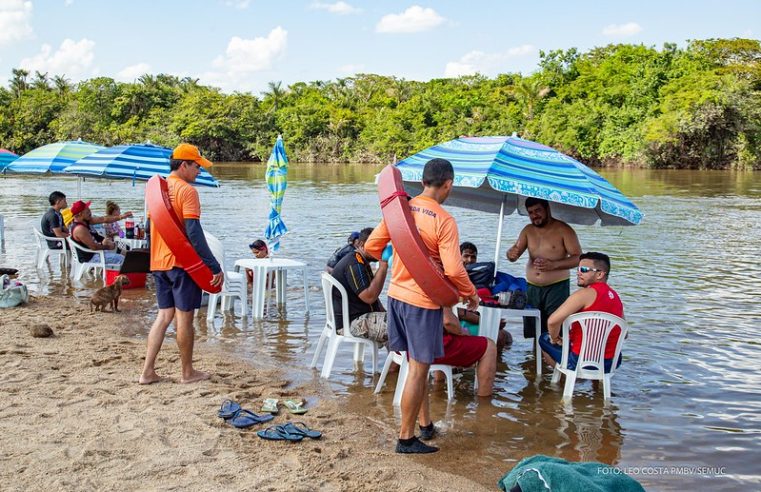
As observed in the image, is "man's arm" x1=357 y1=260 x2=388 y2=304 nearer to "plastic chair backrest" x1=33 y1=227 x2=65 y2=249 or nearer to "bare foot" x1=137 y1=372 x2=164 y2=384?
"bare foot" x1=137 y1=372 x2=164 y2=384

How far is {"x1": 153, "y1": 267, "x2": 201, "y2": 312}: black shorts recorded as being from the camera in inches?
211

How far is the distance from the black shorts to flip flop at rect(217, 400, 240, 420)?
2.68ft

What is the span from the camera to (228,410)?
4918 mm

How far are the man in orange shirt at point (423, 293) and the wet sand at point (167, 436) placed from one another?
54 cm

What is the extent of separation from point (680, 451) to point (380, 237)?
103 inches

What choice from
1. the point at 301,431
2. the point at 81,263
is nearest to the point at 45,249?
the point at 81,263

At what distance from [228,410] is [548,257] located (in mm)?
3196

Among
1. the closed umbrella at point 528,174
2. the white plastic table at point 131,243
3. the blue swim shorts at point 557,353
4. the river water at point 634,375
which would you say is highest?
the closed umbrella at point 528,174

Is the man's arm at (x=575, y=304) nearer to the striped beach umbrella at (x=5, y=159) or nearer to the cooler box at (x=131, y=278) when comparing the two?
the cooler box at (x=131, y=278)

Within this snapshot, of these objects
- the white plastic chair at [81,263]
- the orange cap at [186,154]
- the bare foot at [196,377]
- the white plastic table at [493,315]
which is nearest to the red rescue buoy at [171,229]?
the orange cap at [186,154]

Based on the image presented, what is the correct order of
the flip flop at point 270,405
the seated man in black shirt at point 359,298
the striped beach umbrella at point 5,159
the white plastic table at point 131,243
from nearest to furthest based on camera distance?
the flip flop at point 270,405 < the seated man in black shirt at point 359,298 < the white plastic table at point 131,243 < the striped beach umbrella at point 5,159

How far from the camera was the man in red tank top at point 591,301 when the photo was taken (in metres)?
5.51

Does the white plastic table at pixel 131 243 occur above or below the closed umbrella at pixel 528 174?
below

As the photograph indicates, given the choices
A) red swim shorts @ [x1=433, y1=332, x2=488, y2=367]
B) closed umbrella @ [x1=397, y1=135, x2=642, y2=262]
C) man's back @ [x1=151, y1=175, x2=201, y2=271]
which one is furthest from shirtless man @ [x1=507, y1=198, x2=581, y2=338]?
man's back @ [x1=151, y1=175, x2=201, y2=271]
